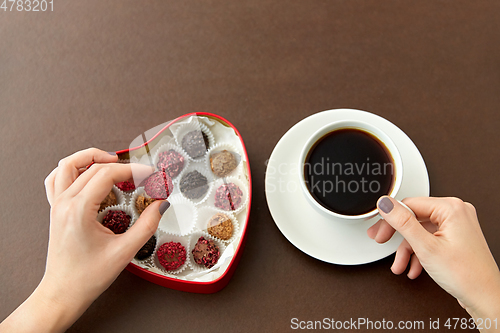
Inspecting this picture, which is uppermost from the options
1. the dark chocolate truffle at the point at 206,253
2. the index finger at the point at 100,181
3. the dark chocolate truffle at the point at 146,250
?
the index finger at the point at 100,181

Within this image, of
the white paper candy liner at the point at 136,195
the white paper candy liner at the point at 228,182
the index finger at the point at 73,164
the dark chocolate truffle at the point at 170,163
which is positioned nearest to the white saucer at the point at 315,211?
the white paper candy liner at the point at 228,182

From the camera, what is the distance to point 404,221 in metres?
0.80

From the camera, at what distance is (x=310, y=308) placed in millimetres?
1080

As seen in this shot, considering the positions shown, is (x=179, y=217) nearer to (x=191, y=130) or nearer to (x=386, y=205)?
(x=191, y=130)

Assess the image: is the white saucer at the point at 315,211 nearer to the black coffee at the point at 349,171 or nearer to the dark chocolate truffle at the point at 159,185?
the black coffee at the point at 349,171

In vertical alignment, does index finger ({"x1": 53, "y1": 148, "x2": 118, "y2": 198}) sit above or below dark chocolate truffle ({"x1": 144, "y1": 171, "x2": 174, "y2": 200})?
above

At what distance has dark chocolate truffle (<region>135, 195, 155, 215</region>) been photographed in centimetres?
103

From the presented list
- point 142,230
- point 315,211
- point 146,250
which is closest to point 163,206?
point 142,230

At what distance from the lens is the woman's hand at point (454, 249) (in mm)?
813

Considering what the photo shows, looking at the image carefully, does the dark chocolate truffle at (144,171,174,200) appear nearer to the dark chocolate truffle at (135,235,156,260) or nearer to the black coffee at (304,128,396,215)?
the dark chocolate truffle at (135,235,156,260)

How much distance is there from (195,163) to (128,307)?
1.73 feet

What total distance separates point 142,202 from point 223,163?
11.2 inches

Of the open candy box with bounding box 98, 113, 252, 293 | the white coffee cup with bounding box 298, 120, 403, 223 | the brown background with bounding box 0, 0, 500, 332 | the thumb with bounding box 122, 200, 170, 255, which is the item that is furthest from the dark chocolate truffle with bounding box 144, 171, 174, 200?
the white coffee cup with bounding box 298, 120, 403, 223

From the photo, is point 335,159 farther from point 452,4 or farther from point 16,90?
point 16,90
